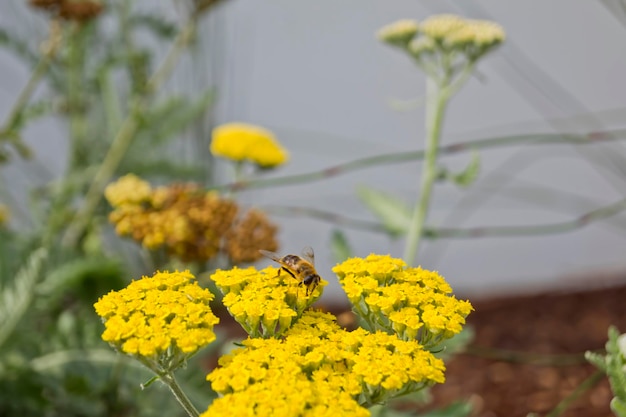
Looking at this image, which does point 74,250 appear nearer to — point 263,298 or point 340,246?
point 340,246

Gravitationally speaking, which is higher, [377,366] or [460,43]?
[460,43]

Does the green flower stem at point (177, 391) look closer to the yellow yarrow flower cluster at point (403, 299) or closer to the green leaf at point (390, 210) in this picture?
the yellow yarrow flower cluster at point (403, 299)

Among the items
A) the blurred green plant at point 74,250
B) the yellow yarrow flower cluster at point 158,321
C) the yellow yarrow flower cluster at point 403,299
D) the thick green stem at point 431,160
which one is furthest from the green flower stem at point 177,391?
the thick green stem at point 431,160

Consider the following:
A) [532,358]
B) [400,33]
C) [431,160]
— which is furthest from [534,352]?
[400,33]

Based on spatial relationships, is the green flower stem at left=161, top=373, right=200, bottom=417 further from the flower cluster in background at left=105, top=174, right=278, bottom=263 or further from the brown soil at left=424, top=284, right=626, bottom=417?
the brown soil at left=424, top=284, right=626, bottom=417

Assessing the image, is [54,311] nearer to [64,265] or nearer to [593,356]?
[64,265]

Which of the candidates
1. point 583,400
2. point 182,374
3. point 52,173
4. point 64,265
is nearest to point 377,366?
point 182,374

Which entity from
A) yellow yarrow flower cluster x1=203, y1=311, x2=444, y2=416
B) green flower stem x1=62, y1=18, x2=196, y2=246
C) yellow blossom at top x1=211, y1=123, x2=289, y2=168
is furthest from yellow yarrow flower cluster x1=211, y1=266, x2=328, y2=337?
green flower stem x1=62, y1=18, x2=196, y2=246
